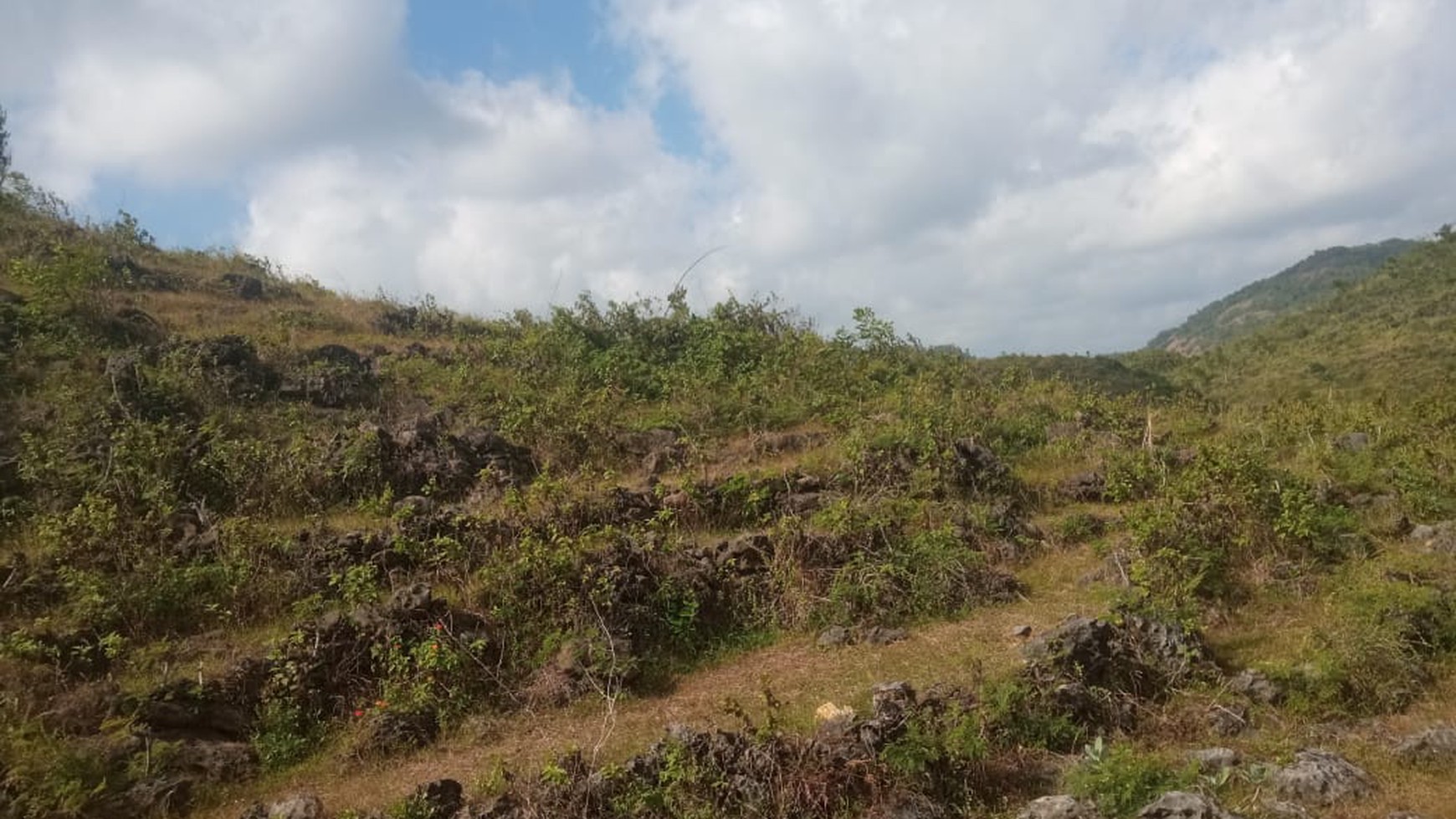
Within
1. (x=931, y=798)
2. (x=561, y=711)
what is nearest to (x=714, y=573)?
(x=561, y=711)

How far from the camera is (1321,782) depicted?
596cm

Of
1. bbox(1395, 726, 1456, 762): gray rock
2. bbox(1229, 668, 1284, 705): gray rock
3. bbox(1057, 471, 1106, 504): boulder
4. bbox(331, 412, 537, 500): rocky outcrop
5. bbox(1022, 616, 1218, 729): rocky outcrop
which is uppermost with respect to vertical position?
bbox(331, 412, 537, 500): rocky outcrop

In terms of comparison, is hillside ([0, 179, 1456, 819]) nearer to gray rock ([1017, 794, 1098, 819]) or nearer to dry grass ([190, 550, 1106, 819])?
dry grass ([190, 550, 1106, 819])

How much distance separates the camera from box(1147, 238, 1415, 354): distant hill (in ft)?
304

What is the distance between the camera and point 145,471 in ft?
35.9

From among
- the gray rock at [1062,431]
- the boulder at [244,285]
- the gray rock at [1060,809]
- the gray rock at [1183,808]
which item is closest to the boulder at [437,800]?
the gray rock at [1060,809]

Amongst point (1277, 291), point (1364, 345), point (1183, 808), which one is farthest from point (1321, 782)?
point (1277, 291)

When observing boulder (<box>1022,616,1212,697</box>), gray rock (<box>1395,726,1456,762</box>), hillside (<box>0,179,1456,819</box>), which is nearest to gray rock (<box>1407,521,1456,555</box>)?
hillside (<box>0,179,1456,819</box>)

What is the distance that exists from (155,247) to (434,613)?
69.4 feet

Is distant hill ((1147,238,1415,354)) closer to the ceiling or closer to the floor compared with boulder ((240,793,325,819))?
closer to the ceiling

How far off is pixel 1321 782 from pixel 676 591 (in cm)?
593

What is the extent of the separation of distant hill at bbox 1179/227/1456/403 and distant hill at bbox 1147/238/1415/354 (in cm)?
4230

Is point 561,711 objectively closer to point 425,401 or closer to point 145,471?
point 145,471

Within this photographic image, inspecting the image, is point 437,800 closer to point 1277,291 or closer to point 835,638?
point 835,638
